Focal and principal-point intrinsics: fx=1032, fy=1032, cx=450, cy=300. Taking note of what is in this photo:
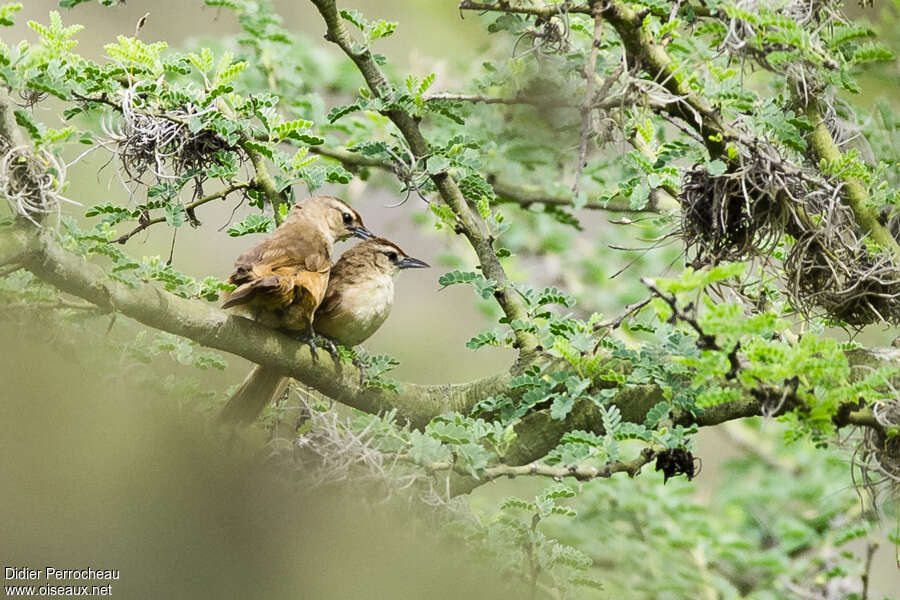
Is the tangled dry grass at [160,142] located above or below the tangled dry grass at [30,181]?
above

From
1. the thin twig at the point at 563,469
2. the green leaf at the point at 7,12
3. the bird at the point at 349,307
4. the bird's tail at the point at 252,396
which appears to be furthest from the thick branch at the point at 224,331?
the green leaf at the point at 7,12

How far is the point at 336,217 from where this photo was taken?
14.9 feet

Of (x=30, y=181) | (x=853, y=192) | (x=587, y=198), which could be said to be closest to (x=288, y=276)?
(x=30, y=181)

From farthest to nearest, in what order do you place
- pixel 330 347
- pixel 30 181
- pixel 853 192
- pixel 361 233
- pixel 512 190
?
pixel 512 190 → pixel 361 233 → pixel 330 347 → pixel 853 192 → pixel 30 181

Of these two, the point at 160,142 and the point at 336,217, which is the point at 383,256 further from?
the point at 160,142

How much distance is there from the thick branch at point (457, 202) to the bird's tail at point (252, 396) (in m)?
0.88

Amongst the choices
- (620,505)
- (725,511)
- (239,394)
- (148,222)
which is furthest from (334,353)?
(725,511)

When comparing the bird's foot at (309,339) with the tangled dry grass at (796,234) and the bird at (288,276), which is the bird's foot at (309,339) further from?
the tangled dry grass at (796,234)

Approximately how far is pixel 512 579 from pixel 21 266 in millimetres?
1960

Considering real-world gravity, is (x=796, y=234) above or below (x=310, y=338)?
above

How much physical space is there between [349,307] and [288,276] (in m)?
0.41

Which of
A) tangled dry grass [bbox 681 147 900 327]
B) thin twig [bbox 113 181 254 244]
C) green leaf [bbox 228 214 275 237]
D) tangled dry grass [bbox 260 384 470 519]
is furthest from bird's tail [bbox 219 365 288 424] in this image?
tangled dry grass [bbox 681 147 900 327]

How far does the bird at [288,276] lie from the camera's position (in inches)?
140

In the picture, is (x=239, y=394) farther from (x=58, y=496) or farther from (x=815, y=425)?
(x=815, y=425)
